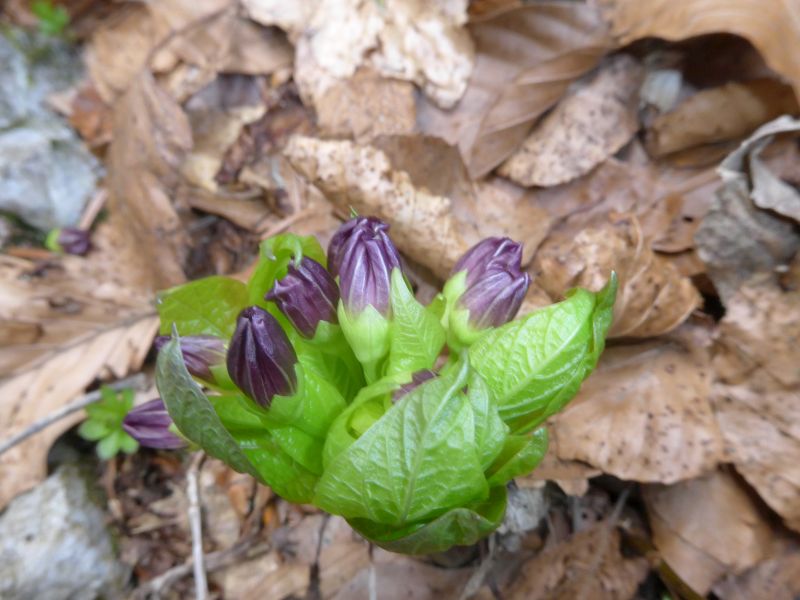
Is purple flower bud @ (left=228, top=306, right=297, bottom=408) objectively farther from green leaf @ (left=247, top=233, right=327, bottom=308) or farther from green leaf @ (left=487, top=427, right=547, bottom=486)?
green leaf @ (left=487, top=427, right=547, bottom=486)

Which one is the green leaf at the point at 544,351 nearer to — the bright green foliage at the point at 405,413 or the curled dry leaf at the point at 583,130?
the bright green foliage at the point at 405,413

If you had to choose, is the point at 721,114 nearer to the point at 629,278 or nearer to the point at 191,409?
the point at 629,278

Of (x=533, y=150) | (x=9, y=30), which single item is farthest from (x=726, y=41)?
(x=9, y=30)

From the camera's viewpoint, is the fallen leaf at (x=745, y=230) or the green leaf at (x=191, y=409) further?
the fallen leaf at (x=745, y=230)

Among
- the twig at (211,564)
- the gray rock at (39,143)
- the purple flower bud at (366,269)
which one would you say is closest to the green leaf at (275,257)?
the purple flower bud at (366,269)

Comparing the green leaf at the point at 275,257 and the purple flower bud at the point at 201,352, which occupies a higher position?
the green leaf at the point at 275,257

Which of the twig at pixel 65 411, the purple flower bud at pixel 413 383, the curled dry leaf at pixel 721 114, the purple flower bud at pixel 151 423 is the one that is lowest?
the twig at pixel 65 411

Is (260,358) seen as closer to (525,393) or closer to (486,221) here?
(525,393)
